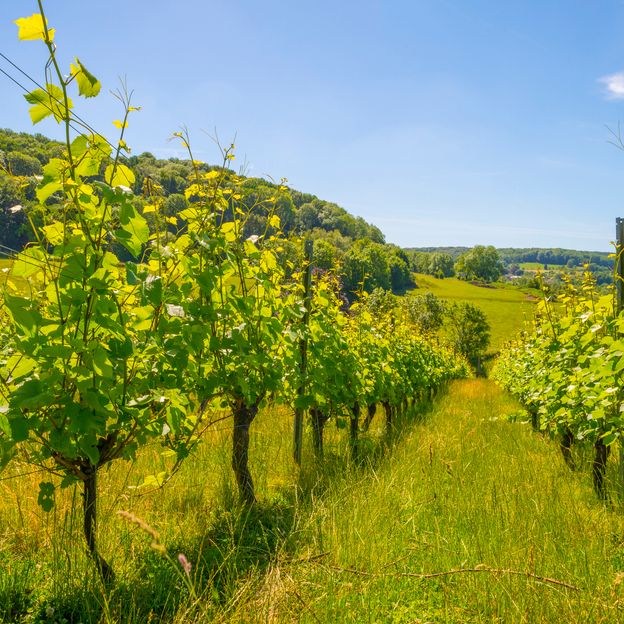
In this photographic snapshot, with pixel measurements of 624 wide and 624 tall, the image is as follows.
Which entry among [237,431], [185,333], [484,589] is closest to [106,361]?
[185,333]

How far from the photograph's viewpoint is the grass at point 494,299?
5419 centimetres

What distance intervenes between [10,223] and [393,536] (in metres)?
3.49

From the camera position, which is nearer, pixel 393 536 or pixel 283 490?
pixel 393 536

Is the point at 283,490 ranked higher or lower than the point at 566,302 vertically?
lower

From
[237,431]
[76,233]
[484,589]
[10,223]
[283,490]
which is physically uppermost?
[10,223]

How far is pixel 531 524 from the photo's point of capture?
3080 millimetres

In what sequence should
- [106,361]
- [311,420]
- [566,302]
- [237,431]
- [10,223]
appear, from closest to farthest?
1. [106,361]
2. [10,223]
3. [237,431]
4. [566,302]
5. [311,420]

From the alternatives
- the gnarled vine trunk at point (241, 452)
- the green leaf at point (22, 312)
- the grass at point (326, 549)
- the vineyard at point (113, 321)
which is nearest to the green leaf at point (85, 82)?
the vineyard at point (113, 321)

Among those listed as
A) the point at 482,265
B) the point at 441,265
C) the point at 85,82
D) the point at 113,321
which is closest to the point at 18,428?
the point at 113,321

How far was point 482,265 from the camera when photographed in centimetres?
11319

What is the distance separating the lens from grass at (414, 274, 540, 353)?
2133 inches

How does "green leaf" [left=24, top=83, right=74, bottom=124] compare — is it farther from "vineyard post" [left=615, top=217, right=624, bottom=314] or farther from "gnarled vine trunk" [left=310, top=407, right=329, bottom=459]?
"vineyard post" [left=615, top=217, right=624, bottom=314]

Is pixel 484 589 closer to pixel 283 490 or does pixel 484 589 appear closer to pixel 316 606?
pixel 316 606

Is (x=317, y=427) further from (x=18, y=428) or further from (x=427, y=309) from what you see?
(x=427, y=309)
